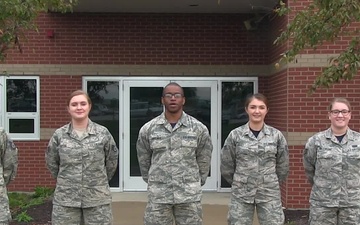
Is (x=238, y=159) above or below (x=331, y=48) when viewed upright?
below

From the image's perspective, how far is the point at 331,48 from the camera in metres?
8.70

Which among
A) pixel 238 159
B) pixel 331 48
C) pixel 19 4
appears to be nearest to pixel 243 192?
pixel 238 159

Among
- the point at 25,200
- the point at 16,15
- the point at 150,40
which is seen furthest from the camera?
the point at 150,40

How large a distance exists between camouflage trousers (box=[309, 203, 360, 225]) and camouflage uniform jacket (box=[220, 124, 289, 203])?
45 centimetres

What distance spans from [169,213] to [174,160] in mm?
535

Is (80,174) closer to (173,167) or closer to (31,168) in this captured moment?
(173,167)

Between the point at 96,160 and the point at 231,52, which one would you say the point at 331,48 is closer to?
the point at 231,52

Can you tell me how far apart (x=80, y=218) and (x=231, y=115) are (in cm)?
612

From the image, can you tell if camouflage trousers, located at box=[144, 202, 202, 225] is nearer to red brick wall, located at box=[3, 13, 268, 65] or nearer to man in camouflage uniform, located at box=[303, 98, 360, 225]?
man in camouflage uniform, located at box=[303, 98, 360, 225]

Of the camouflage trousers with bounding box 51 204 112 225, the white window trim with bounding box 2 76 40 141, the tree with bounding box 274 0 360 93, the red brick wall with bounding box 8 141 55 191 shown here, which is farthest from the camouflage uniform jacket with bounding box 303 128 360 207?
the white window trim with bounding box 2 76 40 141

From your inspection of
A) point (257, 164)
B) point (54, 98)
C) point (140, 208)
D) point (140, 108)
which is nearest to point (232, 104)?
point (140, 108)

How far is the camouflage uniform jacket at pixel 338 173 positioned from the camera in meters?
5.14

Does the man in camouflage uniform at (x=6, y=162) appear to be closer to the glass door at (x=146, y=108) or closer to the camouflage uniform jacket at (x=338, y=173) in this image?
the camouflage uniform jacket at (x=338, y=173)

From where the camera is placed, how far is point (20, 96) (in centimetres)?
1077
